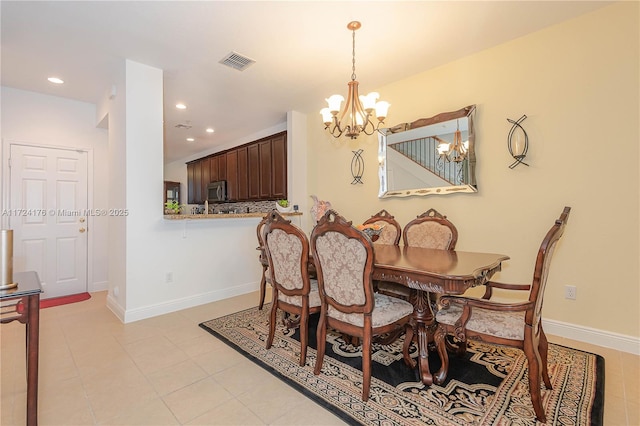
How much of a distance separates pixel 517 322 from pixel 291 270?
4.60 feet

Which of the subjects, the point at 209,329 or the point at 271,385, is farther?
the point at 209,329

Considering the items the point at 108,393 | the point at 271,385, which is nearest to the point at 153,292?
the point at 108,393

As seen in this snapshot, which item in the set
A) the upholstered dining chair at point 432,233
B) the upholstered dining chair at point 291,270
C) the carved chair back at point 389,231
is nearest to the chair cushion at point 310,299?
the upholstered dining chair at point 291,270

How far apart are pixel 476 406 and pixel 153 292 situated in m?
3.09

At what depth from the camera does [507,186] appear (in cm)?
287

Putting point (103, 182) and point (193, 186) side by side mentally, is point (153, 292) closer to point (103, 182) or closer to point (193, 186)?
point (103, 182)

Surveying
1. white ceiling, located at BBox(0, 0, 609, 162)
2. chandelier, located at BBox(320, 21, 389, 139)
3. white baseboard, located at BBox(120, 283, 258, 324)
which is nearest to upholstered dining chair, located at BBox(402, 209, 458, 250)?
chandelier, located at BBox(320, 21, 389, 139)

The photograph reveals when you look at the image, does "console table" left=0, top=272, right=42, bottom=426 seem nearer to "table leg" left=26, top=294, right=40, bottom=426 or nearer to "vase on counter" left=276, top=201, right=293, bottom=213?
"table leg" left=26, top=294, right=40, bottom=426

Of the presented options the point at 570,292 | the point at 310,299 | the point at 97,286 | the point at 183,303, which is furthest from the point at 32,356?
the point at 570,292

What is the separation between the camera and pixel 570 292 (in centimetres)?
258

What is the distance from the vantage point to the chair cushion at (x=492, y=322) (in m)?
1.61

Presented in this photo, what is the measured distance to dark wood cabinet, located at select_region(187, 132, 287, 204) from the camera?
526 cm

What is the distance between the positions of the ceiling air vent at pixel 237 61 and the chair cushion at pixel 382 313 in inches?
103

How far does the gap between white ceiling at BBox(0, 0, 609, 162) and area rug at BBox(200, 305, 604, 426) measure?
8.77 feet
